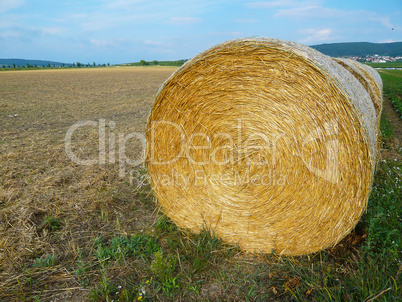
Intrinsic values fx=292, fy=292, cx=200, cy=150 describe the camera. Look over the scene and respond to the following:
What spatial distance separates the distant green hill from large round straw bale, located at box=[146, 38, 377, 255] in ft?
458

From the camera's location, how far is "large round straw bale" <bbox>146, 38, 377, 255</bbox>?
8.29 ft

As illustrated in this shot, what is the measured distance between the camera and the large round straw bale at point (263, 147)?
253 cm

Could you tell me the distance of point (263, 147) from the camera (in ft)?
9.71

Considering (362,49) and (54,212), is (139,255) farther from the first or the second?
(362,49)

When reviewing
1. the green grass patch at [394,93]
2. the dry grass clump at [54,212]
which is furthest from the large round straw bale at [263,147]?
the green grass patch at [394,93]

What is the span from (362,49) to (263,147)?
15779 cm

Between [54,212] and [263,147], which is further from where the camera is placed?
[54,212]

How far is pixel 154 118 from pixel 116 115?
751 cm

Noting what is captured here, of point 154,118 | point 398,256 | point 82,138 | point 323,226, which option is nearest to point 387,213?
point 398,256

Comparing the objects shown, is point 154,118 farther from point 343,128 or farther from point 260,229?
point 343,128

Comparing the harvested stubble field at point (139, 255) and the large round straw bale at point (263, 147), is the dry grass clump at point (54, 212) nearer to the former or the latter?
the harvested stubble field at point (139, 255)

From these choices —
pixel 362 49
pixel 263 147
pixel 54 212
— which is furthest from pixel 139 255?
pixel 362 49

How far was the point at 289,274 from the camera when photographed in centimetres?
278

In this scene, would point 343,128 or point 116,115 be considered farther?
point 116,115
